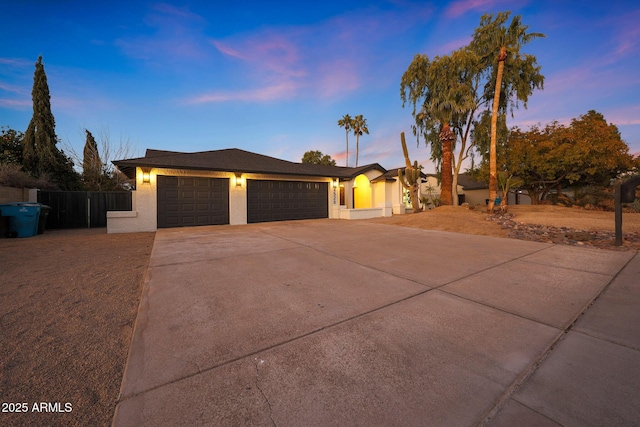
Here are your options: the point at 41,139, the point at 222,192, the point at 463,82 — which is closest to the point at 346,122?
the point at 463,82

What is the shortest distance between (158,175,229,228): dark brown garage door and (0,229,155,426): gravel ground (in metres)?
6.02

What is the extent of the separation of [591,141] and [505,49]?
7750 millimetres

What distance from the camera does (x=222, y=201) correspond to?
11562 millimetres

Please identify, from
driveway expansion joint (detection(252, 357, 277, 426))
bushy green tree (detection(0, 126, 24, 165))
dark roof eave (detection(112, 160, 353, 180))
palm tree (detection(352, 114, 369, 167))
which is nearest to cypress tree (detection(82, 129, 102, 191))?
bushy green tree (detection(0, 126, 24, 165))

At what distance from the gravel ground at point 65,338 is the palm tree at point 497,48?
16.3 metres

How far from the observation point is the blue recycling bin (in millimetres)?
7797

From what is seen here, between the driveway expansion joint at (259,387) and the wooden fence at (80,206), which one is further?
the wooden fence at (80,206)

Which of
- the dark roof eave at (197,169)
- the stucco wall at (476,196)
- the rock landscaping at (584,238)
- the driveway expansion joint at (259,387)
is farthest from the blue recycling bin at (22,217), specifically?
the stucco wall at (476,196)

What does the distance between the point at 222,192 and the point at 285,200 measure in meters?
3.33

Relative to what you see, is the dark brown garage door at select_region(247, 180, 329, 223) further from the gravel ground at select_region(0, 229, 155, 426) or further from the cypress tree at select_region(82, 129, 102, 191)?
the cypress tree at select_region(82, 129, 102, 191)

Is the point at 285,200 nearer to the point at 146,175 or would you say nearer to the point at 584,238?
the point at 146,175

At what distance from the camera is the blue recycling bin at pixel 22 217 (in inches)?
307

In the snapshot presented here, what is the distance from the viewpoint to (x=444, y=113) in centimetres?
1561

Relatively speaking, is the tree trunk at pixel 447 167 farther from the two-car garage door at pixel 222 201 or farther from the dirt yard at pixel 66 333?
the dirt yard at pixel 66 333
